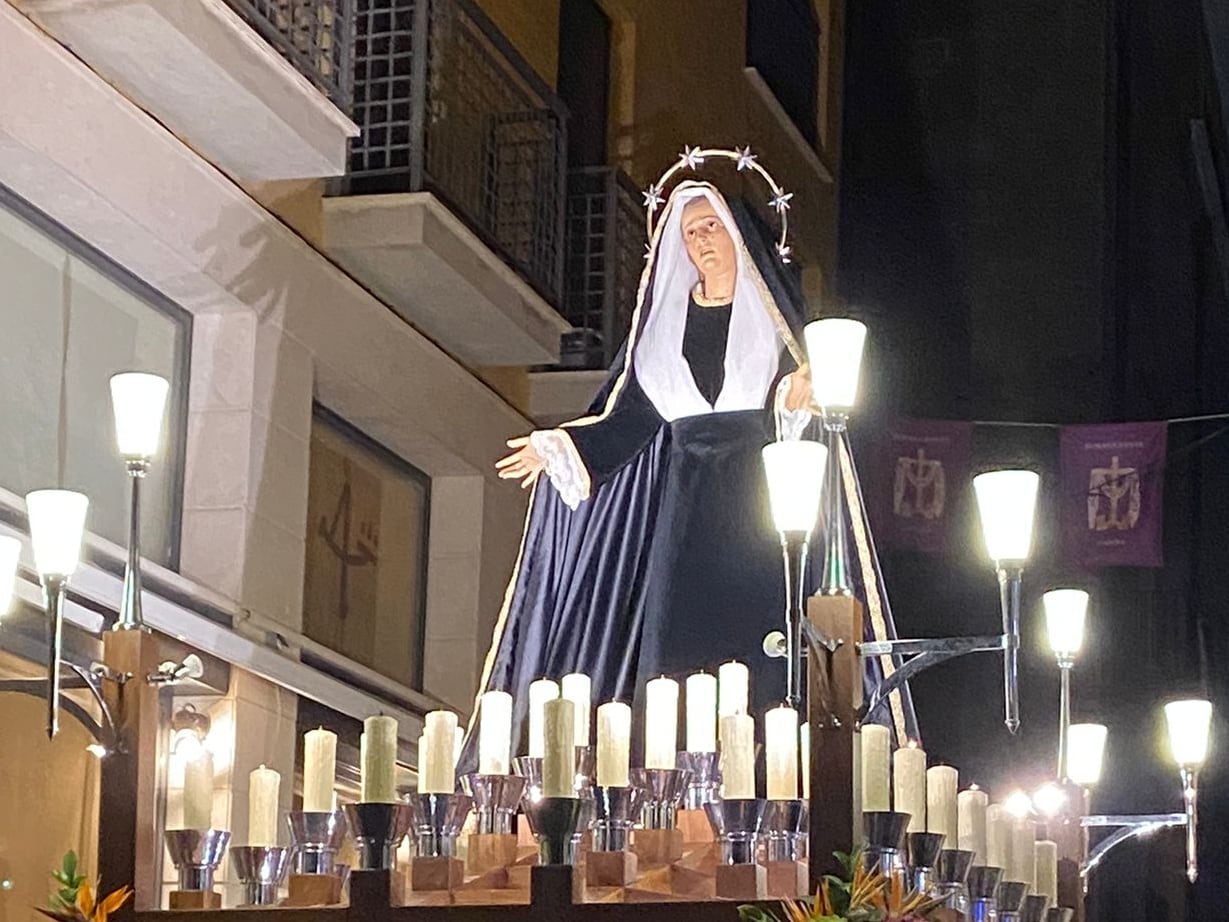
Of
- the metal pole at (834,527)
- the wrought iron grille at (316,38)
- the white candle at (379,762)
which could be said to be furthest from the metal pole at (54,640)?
the wrought iron grille at (316,38)

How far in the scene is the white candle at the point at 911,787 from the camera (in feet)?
23.0

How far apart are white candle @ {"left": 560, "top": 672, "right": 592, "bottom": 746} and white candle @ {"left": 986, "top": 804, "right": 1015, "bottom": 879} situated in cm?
117

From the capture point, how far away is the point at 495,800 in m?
7.27

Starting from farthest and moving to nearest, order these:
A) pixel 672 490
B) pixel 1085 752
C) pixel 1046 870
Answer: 1. pixel 1085 752
2. pixel 672 490
3. pixel 1046 870

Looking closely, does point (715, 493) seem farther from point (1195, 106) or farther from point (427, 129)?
point (1195, 106)

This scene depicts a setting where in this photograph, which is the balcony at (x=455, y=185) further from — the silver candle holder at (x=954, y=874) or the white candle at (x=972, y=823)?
the silver candle holder at (x=954, y=874)

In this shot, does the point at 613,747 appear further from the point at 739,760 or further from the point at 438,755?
the point at 438,755

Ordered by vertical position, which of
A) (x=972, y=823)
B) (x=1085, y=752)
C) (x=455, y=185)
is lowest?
(x=972, y=823)

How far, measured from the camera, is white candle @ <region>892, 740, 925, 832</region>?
7.00 meters

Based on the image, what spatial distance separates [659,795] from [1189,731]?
10.9ft

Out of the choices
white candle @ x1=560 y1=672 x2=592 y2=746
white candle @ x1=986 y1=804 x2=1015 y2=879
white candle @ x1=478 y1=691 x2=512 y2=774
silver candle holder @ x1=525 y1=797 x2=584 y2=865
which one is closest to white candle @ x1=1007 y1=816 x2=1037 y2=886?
white candle @ x1=986 y1=804 x2=1015 y2=879

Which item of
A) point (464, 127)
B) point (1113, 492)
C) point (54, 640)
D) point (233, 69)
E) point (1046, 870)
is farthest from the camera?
point (1113, 492)

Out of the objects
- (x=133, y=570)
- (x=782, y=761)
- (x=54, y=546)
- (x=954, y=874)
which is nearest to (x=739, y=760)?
(x=782, y=761)

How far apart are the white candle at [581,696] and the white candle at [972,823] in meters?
1.04
